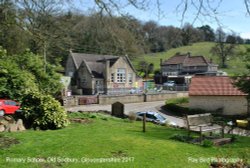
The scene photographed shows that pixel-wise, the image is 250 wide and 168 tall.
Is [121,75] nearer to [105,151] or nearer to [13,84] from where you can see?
[13,84]

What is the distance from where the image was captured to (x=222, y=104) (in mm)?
40562

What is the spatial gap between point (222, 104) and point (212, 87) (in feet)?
8.32

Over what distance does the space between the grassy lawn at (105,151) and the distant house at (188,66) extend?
87372 millimetres

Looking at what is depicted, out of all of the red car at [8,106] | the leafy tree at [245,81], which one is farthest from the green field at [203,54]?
the red car at [8,106]

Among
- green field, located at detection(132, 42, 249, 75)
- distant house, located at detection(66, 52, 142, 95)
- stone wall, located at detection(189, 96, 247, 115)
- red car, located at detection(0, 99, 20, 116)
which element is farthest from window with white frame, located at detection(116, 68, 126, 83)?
green field, located at detection(132, 42, 249, 75)

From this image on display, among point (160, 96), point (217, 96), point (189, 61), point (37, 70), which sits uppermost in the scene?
point (189, 61)

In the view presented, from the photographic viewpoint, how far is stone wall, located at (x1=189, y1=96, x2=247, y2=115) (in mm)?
39656

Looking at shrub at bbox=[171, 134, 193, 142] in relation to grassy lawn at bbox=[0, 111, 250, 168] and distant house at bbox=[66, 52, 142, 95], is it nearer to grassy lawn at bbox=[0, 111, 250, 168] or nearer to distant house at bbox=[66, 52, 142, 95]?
grassy lawn at bbox=[0, 111, 250, 168]

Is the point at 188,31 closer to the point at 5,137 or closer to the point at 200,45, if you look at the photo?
the point at 5,137

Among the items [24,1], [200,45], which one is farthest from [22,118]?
[200,45]

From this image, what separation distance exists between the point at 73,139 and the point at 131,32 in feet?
16.3

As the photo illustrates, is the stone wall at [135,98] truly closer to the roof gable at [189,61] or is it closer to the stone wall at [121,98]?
the stone wall at [121,98]

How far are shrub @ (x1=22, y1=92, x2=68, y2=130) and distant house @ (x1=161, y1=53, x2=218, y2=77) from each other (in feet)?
280

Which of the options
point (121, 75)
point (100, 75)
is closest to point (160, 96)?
point (121, 75)
